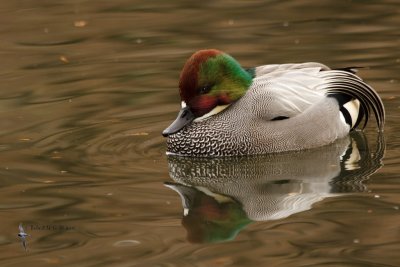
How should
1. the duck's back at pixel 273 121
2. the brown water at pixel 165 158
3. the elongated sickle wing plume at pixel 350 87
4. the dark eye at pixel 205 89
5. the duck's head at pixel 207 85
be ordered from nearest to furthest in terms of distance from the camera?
the brown water at pixel 165 158 → the duck's head at pixel 207 85 → the dark eye at pixel 205 89 → the duck's back at pixel 273 121 → the elongated sickle wing plume at pixel 350 87

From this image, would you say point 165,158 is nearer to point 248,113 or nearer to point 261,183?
point 248,113

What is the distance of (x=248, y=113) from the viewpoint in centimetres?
985

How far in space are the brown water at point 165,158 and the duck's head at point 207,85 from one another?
1.34 feet

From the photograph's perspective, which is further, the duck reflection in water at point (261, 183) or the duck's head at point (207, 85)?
the duck's head at point (207, 85)

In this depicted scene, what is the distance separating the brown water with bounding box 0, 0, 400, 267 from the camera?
7504 millimetres

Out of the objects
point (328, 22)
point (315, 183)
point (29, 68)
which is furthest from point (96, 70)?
point (315, 183)

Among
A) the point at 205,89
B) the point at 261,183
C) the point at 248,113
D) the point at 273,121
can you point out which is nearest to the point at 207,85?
the point at 205,89

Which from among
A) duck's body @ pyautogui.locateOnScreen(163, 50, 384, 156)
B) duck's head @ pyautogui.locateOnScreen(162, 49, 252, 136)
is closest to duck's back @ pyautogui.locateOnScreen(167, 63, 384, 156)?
duck's body @ pyautogui.locateOnScreen(163, 50, 384, 156)

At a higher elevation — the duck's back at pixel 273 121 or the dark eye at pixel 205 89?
the dark eye at pixel 205 89

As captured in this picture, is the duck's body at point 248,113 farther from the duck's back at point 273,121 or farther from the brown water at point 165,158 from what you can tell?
the brown water at point 165,158

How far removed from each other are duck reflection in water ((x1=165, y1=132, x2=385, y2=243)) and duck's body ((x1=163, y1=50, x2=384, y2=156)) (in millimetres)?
99

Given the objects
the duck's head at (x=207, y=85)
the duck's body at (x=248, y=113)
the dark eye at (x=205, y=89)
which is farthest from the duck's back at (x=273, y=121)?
the dark eye at (x=205, y=89)

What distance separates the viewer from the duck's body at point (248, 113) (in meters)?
9.71

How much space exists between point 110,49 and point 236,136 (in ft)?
13.9
